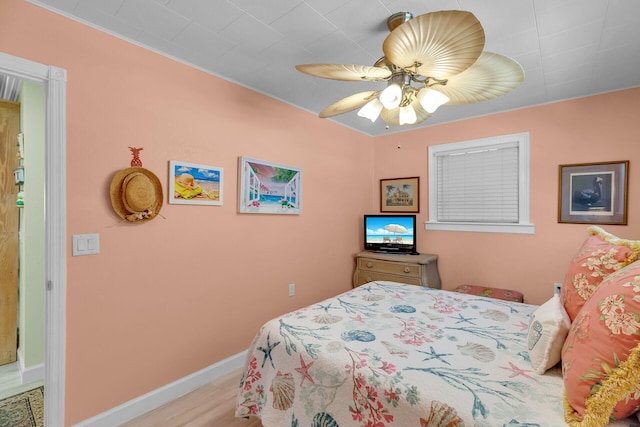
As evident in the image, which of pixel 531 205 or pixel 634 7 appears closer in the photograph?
pixel 634 7

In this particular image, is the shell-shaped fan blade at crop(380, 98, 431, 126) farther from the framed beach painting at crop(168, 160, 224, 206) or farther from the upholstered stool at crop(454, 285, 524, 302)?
the upholstered stool at crop(454, 285, 524, 302)

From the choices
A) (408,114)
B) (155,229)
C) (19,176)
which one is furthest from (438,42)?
(19,176)

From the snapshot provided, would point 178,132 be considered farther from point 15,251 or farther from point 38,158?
point 15,251

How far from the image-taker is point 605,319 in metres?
0.90

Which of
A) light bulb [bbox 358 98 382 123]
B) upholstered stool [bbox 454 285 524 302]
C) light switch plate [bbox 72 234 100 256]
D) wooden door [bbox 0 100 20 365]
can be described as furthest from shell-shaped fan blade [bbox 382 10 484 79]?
wooden door [bbox 0 100 20 365]

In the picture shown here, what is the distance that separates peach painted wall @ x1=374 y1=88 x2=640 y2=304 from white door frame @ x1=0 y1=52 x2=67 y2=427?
342 centimetres

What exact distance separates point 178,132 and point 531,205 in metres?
3.35

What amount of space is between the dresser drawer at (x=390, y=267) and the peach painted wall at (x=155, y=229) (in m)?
0.96

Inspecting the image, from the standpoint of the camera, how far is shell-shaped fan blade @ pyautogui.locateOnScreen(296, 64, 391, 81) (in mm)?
1413

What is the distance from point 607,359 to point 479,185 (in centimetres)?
281

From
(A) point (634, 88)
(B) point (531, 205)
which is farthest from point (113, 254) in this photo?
(A) point (634, 88)

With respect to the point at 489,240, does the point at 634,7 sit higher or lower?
higher

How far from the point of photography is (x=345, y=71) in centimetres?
145

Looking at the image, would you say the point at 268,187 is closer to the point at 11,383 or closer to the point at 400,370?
the point at 400,370
